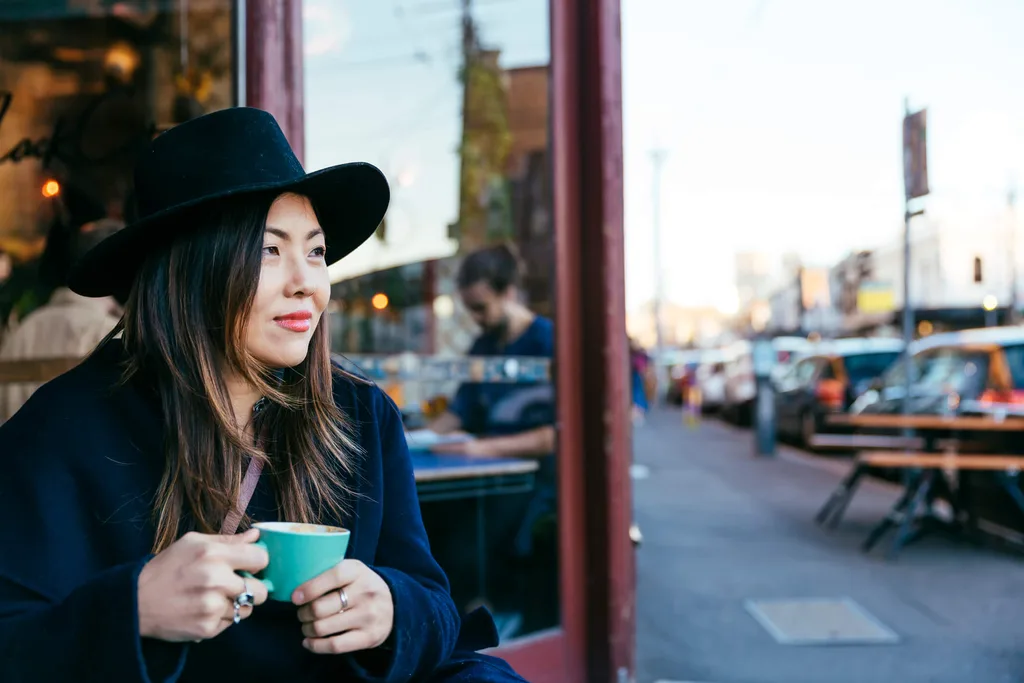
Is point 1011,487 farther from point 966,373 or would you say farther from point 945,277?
point 945,277

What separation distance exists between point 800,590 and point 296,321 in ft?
15.8

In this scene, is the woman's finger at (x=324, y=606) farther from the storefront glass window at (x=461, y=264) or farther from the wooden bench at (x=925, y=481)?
the wooden bench at (x=925, y=481)

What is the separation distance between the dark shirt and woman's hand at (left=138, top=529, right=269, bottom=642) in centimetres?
266

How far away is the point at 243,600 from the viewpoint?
4.12ft

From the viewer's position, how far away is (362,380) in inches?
72.0

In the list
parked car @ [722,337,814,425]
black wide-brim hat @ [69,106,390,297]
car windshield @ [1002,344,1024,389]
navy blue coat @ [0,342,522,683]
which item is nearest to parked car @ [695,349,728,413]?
parked car @ [722,337,814,425]

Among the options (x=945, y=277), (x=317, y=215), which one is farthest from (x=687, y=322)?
(x=317, y=215)

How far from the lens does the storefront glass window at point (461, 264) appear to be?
384cm

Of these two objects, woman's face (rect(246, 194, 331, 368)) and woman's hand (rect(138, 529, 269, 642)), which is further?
woman's face (rect(246, 194, 331, 368))

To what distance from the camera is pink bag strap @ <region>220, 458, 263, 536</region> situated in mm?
1485

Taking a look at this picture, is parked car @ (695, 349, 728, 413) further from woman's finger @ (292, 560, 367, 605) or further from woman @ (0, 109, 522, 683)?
woman's finger @ (292, 560, 367, 605)

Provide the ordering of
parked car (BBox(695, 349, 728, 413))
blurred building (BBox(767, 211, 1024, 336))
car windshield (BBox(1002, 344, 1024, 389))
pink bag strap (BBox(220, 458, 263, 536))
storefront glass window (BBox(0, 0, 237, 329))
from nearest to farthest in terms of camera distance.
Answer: pink bag strap (BBox(220, 458, 263, 536))
storefront glass window (BBox(0, 0, 237, 329))
car windshield (BBox(1002, 344, 1024, 389))
parked car (BBox(695, 349, 728, 413))
blurred building (BBox(767, 211, 1024, 336))

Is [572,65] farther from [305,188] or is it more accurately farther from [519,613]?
[305,188]

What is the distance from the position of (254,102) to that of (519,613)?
2208 mm
